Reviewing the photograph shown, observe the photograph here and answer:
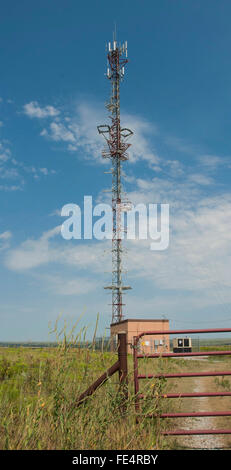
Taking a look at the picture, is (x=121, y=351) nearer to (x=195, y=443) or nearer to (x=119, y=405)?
(x=119, y=405)

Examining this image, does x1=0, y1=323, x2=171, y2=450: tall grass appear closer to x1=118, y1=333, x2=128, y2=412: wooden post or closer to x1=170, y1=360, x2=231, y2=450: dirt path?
x1=118, y1=333, x2=128, y2=412: wooden post

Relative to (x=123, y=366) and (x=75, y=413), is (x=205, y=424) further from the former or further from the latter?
(x=75, y=413)

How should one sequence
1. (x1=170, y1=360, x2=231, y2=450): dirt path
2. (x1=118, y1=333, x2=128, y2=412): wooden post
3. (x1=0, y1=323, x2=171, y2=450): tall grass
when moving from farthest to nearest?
1. (x1=170, y1=360, x2=231, y2=450): dirt path
2. (x1=118, y1=333, x2=128, y2=412): wooden post
3. (x1=0, y1=323, x2=171, y2=450): tall grass

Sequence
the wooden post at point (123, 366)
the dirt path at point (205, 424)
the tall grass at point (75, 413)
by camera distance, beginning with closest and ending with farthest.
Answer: the tall grass at point (75, 413)
the wooden post at point (123, 366)
the dirt path at point (205, 424)

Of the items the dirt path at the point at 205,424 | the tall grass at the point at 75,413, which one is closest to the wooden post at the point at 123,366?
the tall grass at the point at 75,413

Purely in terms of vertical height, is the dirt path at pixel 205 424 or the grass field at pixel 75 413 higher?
the grass field at pixel 75 413

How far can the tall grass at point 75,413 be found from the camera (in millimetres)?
3447

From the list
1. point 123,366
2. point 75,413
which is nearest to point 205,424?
point 123,366

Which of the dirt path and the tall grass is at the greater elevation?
the tall grass

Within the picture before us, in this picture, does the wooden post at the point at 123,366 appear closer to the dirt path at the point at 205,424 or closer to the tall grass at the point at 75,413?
the tall grass at the point at 75,413

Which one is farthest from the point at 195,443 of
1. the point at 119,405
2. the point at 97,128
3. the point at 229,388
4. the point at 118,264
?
the point at 97,128

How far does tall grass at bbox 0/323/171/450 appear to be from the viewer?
3.45 meters

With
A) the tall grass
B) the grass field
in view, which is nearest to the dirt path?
the grass field

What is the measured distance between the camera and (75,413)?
3.87 metres
